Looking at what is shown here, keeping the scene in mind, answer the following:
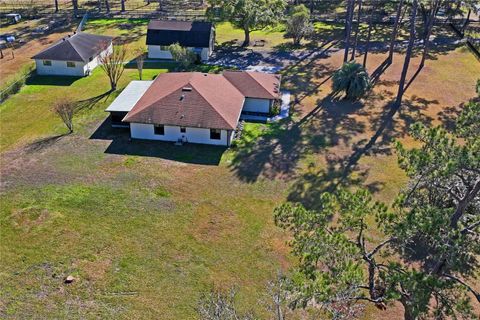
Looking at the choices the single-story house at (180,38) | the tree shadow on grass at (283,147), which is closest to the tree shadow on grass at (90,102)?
the single-story house at (180,38)

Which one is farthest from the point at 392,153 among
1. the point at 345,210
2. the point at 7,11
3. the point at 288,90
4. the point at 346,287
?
the point at 7,11

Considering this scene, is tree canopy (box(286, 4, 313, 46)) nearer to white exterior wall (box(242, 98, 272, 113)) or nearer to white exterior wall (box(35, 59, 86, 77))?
white exterior wall (box(242, 98, 272, 113))

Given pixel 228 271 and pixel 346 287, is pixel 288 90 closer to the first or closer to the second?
pixel 228 271

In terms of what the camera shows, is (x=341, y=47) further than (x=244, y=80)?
Yes

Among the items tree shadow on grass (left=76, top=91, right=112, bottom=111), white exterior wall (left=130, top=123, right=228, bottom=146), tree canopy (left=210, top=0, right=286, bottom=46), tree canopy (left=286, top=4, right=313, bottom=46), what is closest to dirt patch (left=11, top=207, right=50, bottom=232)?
white exterior wall (left=130, top=123, right=228, bottom=146)

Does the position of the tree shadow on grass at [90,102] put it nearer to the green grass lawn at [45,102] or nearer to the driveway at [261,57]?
the green grass lawn at [45,102]

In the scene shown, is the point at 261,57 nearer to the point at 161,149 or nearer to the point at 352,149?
the point at 352,149
